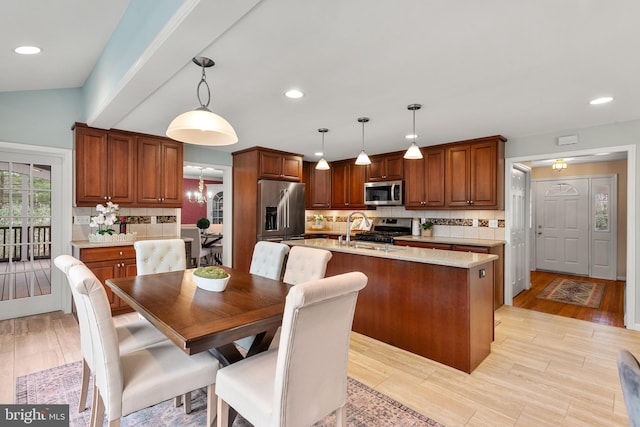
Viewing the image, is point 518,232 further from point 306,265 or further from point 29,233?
point 29,233

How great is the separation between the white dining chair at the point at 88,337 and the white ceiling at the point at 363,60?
1262mm

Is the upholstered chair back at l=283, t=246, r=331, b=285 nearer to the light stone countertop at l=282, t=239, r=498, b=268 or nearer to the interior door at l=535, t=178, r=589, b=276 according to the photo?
the light stone countertop at l=282, t=239, r=498, b=268

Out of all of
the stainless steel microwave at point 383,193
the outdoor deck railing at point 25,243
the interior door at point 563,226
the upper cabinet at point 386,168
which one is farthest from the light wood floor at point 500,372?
the interior door at point 563,226

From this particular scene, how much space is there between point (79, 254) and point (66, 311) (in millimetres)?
848

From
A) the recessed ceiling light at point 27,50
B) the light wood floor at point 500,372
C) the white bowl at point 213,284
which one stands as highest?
the recessed ceiling light at point 27,50

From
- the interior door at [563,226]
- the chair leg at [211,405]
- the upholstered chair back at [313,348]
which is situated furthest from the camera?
the interior door at [563,226]

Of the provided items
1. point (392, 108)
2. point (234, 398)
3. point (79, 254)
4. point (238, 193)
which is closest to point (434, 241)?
point (392, 108)

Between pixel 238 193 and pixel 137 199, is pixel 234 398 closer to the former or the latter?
pixel 137 199

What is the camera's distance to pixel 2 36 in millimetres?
2262

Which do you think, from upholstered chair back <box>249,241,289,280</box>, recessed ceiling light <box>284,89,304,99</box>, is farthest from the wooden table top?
recessed ceiling light <box>284,89,304,99</box>

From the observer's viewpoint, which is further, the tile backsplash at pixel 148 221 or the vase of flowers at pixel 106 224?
the tile backsplash at pixel 148 221

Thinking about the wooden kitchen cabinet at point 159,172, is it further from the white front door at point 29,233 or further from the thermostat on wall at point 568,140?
the thermostat on wall at point 568,140

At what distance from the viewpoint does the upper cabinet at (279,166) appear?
5.01 meters

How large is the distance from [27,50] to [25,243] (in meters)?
2.24
